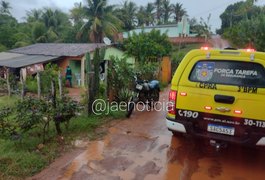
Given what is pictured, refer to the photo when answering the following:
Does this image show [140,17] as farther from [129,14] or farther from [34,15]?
[34,15]

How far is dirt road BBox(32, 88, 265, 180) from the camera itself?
4.41 m

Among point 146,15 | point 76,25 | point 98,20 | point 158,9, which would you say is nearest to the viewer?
point 98,20

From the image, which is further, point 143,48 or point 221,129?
point 143,48

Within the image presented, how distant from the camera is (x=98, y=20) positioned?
92.4 feet

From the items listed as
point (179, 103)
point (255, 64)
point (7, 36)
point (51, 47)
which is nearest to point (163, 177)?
point (179, 103)

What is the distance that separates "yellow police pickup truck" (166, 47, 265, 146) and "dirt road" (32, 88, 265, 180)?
564mm

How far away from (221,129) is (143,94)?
4.73 meters

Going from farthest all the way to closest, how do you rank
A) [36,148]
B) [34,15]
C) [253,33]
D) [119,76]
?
[34,15] < [253,33] < [119,76] < [36,148]

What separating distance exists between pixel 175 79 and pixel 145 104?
175 inches

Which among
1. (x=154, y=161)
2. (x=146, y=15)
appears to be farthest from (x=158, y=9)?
(x=154, y=161)

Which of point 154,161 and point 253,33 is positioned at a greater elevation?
point 253,33

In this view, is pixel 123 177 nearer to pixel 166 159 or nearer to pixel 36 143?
pixel 166 159

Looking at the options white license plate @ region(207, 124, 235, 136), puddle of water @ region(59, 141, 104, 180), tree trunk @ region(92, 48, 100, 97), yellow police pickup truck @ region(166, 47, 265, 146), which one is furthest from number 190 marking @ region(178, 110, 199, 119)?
tree trunk @ region(92, 48, 100, 97)

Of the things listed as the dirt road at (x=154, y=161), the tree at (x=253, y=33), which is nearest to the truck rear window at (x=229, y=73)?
the dirt road at (x=154, y=161)
